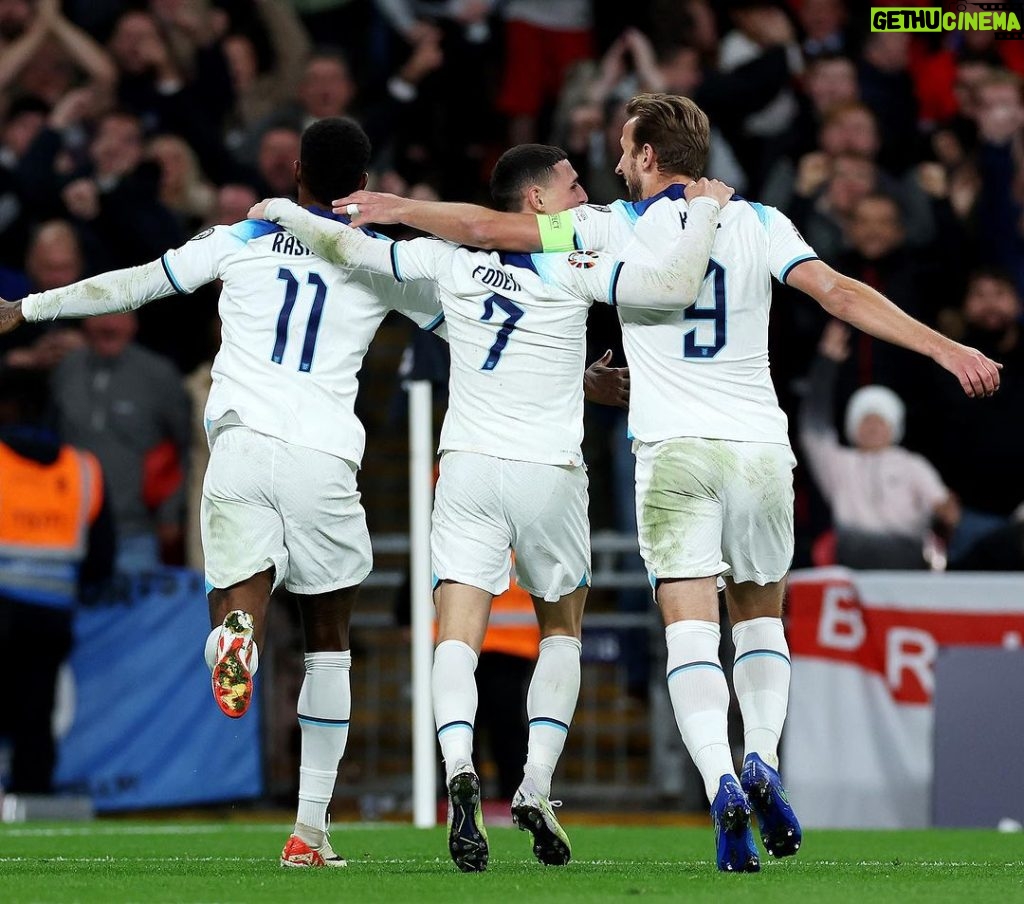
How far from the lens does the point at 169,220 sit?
13055mm

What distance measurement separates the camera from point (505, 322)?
6555 mm

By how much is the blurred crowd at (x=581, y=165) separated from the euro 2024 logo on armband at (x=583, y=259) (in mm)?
5460

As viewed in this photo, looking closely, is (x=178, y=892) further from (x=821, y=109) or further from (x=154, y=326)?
(x=821, y=109)

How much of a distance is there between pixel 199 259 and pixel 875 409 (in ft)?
19.3

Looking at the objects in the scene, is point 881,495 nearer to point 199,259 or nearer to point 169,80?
point 199,259

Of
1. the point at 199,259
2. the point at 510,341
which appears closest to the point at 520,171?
the point at 510,341

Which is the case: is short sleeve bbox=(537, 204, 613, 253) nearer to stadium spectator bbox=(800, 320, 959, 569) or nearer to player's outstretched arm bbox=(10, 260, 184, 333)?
player's outstretched arm bbox=(10, 260, 184, 333)

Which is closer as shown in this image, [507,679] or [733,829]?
[733,829]

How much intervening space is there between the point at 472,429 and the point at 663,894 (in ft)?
5.96

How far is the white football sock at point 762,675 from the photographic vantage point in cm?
649

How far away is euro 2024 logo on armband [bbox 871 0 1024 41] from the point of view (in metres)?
14.6

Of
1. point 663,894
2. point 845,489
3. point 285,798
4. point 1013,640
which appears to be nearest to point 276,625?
point 285,798

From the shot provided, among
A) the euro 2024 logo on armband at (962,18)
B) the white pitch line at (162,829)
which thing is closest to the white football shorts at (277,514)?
the white pitch line at (162,829)

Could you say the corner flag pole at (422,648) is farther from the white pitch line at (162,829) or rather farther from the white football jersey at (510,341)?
the white football jersey at (510,341)
